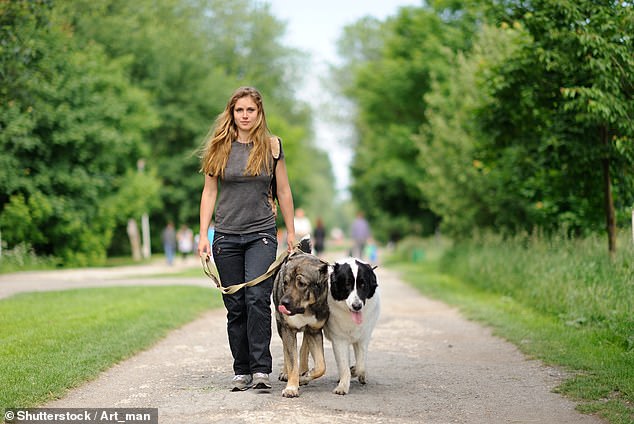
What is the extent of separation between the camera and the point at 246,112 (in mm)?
7098

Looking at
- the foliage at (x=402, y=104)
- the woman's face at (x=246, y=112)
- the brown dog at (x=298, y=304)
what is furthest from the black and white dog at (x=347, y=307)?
the foliage at (x=402, y=104)

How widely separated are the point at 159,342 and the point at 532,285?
6.57 m

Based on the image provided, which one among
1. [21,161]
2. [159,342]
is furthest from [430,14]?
[159,342]

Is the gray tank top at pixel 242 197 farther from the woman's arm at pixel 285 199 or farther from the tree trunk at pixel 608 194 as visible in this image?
the tree trunk at pixel 608 194

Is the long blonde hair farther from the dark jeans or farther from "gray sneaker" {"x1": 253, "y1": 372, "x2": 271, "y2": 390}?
"gray sneaker" {"x1": 253, "y1": 372, "x2": 271, "y2": 390}

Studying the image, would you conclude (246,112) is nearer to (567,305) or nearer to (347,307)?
(347,307)

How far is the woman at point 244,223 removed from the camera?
23.1 feet

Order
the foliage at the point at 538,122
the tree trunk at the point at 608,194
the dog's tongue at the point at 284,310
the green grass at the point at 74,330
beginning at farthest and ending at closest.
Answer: the tree trunk at the point at 608,194 < the foliage at the point at 538,122 < the green grass at the point at 74,330 < the dog's tongue at the point at 284,310

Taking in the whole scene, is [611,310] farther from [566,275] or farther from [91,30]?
[91,30]

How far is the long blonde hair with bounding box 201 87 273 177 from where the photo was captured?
7.09 metres

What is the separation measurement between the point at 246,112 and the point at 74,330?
4.97 meters

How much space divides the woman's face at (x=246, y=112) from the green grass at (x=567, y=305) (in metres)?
3.63

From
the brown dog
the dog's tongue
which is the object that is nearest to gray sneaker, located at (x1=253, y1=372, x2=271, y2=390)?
the brown dog

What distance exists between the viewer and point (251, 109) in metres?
7.11
